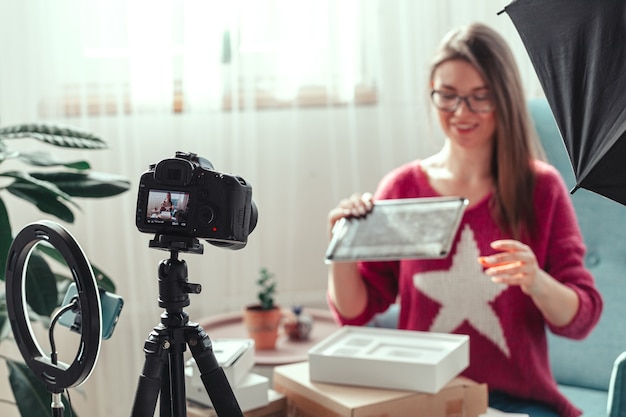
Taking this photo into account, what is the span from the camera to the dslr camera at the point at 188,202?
3.60ft

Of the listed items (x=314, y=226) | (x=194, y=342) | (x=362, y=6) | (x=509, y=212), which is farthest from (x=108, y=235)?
(x=194, y=342)

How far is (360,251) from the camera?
168 centimetres

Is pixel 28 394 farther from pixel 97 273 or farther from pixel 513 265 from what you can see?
pixel 513 265

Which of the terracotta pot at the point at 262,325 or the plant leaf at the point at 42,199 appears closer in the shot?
the plant leaf at the point at 42,199

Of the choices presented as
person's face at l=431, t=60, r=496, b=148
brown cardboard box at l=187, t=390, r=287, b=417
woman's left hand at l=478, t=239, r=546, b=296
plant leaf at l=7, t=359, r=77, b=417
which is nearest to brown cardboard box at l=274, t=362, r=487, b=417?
brown cardboard box at l=187, t=390, r=287, b=417

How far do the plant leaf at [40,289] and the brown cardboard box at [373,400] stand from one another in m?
0.43

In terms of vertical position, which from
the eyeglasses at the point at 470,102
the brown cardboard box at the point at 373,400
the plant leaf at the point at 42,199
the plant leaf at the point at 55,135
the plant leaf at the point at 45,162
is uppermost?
the eyeglasses at the point at 470,102

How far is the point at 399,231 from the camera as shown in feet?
5.67

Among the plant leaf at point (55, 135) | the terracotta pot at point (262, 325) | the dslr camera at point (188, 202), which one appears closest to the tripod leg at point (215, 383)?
the dslr camera at point (188, 202)

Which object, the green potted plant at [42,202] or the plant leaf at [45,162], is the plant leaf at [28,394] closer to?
the green potted plant at [42,202]

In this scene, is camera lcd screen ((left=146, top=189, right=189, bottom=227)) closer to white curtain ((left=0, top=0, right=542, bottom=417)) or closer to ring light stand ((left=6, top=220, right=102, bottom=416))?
ring light stand ((left=6, top=220, right=102, bottom=416))

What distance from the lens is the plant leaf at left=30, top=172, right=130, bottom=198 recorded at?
178 cm

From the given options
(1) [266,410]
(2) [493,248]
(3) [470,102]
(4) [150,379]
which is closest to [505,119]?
(3) [470,102]

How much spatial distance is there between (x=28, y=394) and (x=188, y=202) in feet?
2.61
